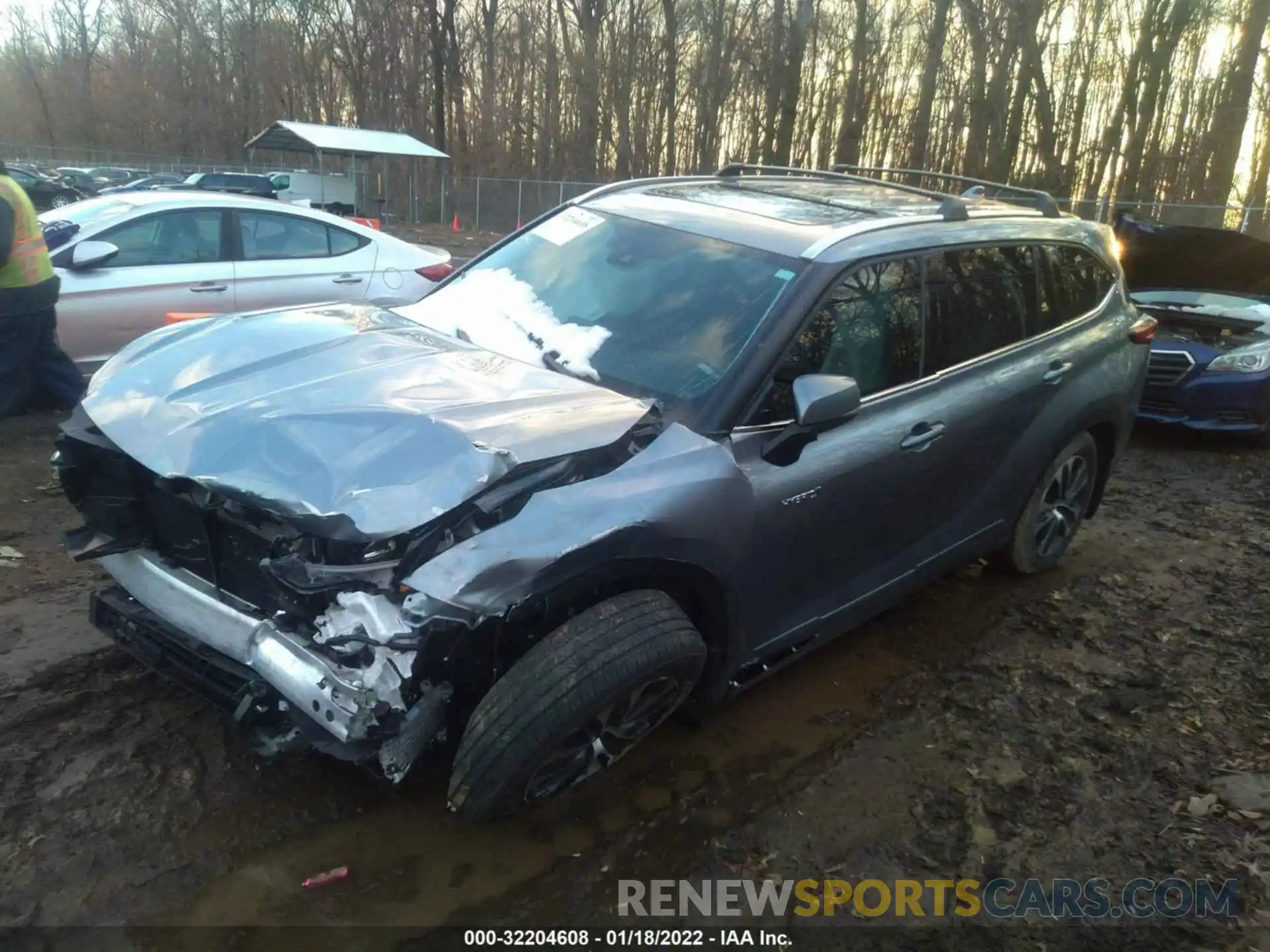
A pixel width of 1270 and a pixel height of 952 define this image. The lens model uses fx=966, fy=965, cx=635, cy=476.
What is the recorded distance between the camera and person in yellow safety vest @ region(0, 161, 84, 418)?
5.99 m

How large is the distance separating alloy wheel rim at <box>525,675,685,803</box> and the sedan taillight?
236 inches

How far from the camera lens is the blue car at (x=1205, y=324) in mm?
8039

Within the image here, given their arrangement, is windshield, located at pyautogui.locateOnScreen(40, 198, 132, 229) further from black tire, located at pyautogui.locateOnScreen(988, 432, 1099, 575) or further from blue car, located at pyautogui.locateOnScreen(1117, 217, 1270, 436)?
blue car, located at pyautogui.locateOnScreen(1117, 217, 1270, 436)

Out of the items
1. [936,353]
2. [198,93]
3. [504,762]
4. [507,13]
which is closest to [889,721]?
[936,353]

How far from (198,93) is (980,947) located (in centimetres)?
5941

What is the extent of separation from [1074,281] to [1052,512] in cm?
119

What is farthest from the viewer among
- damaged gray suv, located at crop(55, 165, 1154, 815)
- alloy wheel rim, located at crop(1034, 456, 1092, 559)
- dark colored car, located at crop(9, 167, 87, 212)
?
dark colored car, located at crop(9, 167, 87, 212)

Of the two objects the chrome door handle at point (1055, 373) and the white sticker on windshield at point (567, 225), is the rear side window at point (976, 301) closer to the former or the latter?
the chrome door handle at point (1055, 373)

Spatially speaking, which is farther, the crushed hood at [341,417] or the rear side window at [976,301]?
the rear side window at [976,301]

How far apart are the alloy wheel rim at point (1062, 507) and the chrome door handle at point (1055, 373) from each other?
535 millimetres

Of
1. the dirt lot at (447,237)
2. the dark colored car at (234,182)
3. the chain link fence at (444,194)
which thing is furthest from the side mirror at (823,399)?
the chain link fence at (444,194)

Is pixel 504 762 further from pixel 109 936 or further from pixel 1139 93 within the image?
pixel 1139 93

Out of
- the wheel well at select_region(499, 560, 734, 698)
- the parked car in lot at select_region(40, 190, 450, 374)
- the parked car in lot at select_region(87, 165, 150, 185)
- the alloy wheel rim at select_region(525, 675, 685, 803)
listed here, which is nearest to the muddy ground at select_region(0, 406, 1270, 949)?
the alloy wheel rim at select_region(525, 675, 685, 803)

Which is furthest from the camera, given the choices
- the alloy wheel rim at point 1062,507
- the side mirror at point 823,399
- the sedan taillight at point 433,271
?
the sedan taillight at point 433,271
